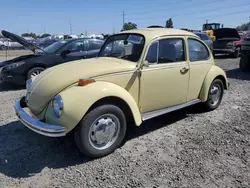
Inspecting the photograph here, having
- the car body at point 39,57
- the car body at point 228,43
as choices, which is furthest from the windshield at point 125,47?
the car body at point 228,43

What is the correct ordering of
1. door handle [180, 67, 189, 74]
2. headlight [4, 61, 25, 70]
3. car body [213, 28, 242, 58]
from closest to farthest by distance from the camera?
door handle [180, 67, 189, 74] → headlight [4, 61, 25, 70] → car body [213, 28, 242, 58]

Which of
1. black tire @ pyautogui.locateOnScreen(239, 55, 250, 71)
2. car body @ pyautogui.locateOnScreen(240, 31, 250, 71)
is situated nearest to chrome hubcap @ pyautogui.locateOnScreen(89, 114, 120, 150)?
car body @ pyautogui.locateOnScreen(240, 31, 250, 71)

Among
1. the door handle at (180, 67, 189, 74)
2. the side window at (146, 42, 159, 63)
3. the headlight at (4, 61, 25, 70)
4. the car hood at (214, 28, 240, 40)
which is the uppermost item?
the car hood at (214, 28, 240, 40)

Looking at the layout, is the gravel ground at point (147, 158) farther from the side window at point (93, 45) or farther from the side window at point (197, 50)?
the side window at point (93, 45)

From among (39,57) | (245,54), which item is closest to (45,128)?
(39,57)

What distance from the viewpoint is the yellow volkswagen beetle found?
10.3 ft

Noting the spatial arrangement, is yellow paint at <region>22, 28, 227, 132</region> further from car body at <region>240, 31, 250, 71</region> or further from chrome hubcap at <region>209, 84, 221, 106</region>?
car body at <region>240, 31, 250, 71</region>

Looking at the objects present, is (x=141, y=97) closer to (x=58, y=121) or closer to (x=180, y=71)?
(x=180, y=71)

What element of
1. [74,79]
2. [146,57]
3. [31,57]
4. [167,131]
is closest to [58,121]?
[74,79]

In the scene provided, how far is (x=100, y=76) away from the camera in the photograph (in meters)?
3.52

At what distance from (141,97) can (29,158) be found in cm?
189

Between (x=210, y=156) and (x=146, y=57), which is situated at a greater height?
(x=146, y=57)

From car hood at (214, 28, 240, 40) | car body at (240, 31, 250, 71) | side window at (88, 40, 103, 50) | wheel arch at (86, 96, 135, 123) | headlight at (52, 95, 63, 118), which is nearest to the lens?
headlight at (52, 95, 63, 118)

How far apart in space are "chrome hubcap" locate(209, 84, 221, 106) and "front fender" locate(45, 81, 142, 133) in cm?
258
